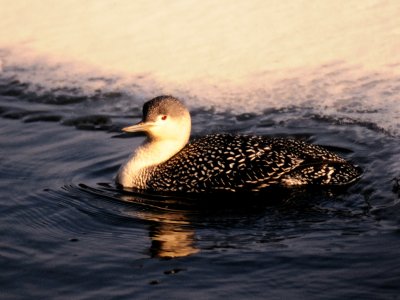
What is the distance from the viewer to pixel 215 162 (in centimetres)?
702

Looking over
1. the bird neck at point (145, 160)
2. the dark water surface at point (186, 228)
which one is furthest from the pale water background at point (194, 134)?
the bird neck at point (145, 160)

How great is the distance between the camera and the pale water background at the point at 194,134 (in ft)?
17.8

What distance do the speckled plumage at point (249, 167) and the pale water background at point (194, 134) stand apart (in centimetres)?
20

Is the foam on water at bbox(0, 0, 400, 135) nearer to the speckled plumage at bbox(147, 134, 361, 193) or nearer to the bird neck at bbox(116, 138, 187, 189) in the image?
the speckled plumage at bbox(147, 134, 361, 193)

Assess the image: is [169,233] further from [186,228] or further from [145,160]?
[145,160]

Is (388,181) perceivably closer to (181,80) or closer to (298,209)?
(298,209)

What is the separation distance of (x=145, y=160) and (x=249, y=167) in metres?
0.94

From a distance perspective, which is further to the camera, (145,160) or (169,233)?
(145,160)

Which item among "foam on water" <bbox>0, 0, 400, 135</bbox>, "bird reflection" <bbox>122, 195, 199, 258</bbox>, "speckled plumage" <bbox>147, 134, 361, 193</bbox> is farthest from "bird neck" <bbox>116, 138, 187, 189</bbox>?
"foam on water" <bbox>0, 0, 400, 135</bbox>

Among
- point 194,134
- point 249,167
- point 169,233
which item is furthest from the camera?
point 194,134

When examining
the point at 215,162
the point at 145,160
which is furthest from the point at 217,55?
the point at 215,162

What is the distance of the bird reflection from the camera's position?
584 centimetres

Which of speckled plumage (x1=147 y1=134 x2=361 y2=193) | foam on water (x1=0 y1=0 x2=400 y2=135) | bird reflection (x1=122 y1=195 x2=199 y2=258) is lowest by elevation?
bird reflection (x1=122 y1=195 x2=199 y2=258)

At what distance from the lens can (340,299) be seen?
5.00 metres
